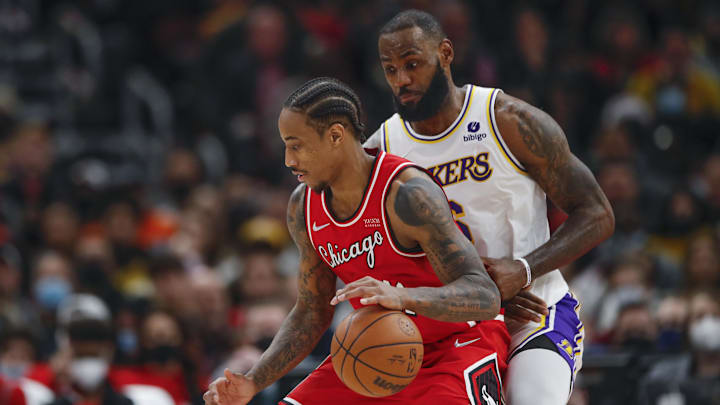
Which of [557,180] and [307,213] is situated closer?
[307,213]

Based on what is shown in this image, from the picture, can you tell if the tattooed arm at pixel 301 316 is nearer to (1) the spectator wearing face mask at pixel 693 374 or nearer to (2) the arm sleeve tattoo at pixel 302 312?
(2) the arm sleeve tattoo at pixel 302 312

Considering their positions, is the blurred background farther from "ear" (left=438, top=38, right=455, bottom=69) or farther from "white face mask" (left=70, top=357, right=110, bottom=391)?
"ear" (left=438, top=38, right=455, bottom=69)

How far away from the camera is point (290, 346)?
15.2ft

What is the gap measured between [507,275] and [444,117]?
87cm

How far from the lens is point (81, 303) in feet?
23.7

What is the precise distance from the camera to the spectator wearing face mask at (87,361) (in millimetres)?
6531

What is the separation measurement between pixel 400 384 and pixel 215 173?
796 centimetres

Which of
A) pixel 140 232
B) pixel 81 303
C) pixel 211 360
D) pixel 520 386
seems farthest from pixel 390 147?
pixel 140 232

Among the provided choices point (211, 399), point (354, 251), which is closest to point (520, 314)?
point (354, 251)

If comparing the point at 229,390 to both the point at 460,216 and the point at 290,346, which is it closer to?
the point at 290,346

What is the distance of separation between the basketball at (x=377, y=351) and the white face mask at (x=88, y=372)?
10.3ft

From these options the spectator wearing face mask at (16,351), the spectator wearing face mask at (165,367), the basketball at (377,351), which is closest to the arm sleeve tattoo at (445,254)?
the basketball at (377,351)

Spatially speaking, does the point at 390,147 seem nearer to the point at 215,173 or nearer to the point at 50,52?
the point at 215,173

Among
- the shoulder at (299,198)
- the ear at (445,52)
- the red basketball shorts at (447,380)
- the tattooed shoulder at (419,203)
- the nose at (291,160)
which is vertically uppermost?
the ear at (445,52)
